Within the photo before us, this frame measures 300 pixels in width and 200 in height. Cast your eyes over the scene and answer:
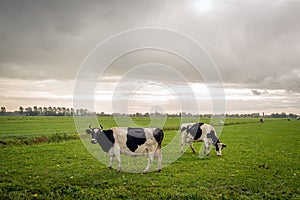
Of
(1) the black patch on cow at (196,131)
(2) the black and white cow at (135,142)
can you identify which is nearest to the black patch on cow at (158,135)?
(2) the black and white cow at (135,142)

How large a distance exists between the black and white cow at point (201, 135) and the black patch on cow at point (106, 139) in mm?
7972

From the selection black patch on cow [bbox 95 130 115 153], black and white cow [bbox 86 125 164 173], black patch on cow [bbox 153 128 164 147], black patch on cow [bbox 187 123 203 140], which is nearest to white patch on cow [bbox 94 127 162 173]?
black and white cow [bbox 86 125 164 173]

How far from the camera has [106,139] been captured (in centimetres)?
1399

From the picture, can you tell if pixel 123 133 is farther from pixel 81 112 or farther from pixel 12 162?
pixel 12 162

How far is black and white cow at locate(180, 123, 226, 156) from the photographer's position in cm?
1925

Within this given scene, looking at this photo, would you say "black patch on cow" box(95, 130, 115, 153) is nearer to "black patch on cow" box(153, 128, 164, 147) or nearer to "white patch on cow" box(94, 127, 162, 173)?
"white patch on cow" box(94, 127, 162, 173)

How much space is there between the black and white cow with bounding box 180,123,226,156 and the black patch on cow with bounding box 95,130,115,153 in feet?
26.2

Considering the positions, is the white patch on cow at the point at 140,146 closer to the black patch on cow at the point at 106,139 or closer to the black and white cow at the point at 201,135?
the black patch on cow at the point at 106,139

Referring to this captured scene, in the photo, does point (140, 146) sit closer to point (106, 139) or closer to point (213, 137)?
point (106, 139)

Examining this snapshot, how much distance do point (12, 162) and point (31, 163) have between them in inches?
53.0

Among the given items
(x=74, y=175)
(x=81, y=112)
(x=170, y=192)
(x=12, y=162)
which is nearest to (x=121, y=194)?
(x=170, y=192)

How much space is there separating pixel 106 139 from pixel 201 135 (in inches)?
338

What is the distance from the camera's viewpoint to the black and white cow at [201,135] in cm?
1925

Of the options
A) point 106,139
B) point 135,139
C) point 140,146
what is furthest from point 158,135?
point 106,139
